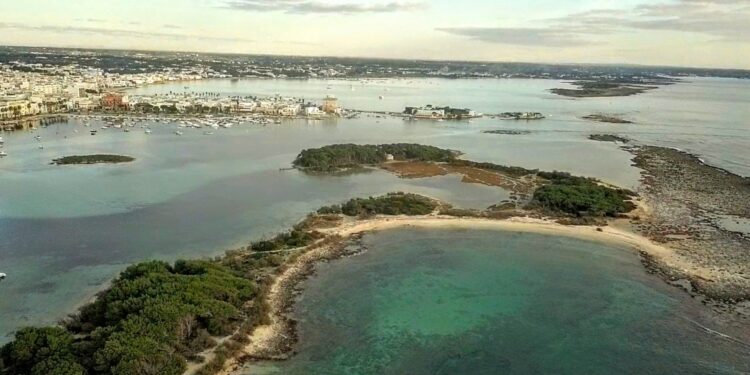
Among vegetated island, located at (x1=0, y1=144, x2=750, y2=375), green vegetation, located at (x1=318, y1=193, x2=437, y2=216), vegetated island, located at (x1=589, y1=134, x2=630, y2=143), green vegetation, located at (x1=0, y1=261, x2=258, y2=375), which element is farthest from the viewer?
vegetated island, located at (x1=589, y1=134, x2=630, y2=143)

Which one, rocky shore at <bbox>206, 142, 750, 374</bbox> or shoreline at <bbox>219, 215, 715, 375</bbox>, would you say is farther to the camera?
rocky shore at <bbox>206, 142, 750, 374</bbox>

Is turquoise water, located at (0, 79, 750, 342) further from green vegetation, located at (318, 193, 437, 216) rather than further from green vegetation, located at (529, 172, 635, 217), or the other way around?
green vegetation, located at (529, 172, 635, 217)

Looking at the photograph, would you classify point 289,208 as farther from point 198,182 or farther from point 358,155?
point 358,155

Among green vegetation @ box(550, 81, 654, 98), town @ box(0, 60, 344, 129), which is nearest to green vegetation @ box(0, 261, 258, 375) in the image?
town @ box(0, 60, 344, 129)

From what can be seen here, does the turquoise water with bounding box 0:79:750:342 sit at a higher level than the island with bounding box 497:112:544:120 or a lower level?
lower

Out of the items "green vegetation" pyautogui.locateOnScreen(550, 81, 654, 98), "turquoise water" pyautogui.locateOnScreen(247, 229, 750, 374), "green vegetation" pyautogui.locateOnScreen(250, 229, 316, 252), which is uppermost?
"green vegetation" pyautogui.locateOnScreen(550, 81, 654, 98)

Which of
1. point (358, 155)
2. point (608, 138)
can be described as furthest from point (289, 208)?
point (608, 138)

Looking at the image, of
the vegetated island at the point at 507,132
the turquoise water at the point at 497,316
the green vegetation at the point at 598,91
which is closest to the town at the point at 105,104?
the vegetated island at the point at 507,132
